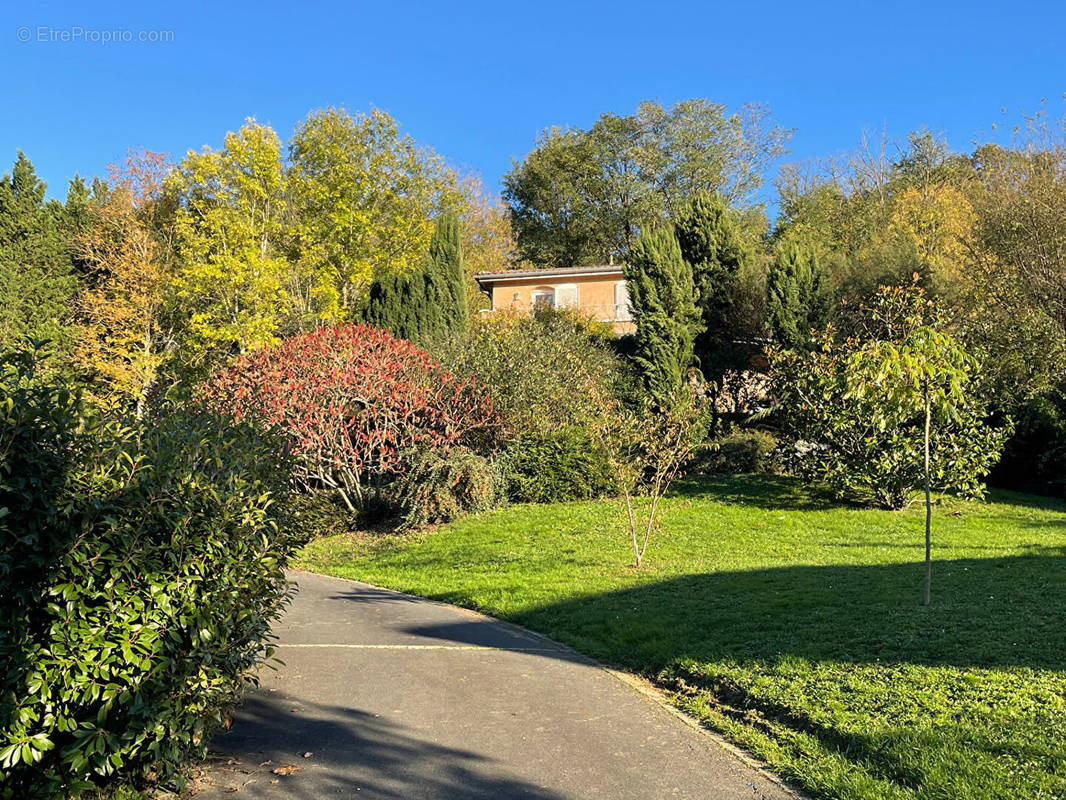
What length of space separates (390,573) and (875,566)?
676cm

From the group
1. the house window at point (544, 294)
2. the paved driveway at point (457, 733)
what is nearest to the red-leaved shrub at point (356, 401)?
→ the paved driveway at point (457, 733)

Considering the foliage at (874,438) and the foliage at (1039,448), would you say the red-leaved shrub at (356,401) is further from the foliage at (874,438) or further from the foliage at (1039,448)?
the foliage at (1039,448)

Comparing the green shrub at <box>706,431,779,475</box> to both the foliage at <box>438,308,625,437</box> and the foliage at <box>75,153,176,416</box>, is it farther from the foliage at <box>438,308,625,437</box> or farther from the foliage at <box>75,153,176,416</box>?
the foliage at <box>75,153,176,416</box>

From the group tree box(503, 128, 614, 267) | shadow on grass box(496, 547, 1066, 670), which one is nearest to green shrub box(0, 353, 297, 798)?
shadow on grass box(496, 547, 1066, 670)

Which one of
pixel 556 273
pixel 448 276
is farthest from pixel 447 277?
pixel 556 273

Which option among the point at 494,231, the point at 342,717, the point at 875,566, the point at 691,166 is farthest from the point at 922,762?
the point at 494,231

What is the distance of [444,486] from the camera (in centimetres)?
1512

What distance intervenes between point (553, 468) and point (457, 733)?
11297 millimetres

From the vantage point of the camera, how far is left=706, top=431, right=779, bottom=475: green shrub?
1927 centimetres

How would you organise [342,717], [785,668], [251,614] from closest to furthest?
[251,614], [342,717], [785,668]

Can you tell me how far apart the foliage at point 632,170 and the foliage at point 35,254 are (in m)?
23.0

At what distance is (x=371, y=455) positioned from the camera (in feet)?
51.8

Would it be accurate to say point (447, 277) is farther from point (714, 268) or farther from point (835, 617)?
point (835, 617)

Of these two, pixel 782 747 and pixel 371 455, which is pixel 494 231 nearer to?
pixel 371 455
